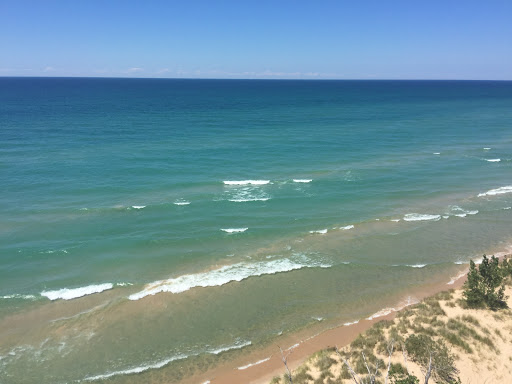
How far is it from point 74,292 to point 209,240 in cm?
999

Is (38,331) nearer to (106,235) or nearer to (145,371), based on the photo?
(145,371)

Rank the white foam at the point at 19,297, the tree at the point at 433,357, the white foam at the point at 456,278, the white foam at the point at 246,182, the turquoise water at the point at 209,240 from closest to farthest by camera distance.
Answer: the tree at the point at 433,357 < the turquoise water at the point at 209,240 < the white foam at the point at 19,297 < the white foam at the point at 456,278 < the white foam at the point at 246,182

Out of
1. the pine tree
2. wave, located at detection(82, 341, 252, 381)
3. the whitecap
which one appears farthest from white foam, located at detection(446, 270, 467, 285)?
the whitecap

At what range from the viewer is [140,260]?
80.5ft

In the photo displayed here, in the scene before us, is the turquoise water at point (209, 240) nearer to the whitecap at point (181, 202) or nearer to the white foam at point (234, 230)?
the white foam at point (234, 230)

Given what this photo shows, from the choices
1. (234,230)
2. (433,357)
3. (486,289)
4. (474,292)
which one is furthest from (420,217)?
(433,357)

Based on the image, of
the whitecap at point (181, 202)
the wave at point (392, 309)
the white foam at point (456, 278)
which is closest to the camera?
the wave at point (392, 309)

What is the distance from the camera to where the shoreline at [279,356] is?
49.2 ft

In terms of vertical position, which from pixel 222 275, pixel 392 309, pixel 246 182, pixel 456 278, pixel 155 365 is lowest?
pixel 155 365

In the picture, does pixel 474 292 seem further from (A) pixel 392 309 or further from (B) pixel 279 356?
(B) pixel 279 356

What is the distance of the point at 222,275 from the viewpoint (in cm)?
2275

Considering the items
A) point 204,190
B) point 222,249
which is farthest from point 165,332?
point 204,190

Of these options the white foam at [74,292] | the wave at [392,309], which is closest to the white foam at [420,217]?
the wave at [392,309]

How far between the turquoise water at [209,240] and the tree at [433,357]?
4.66 m
